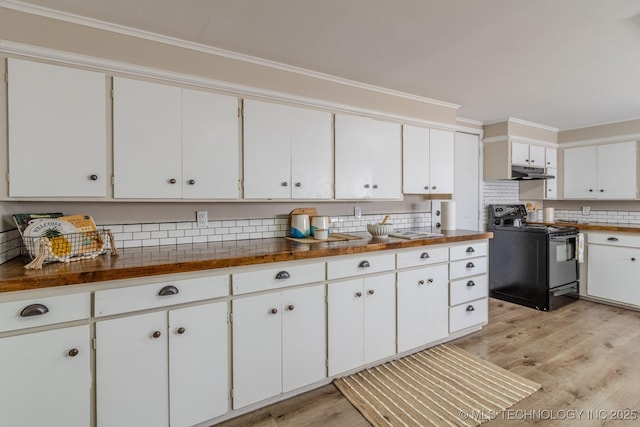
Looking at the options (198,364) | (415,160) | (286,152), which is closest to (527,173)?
(415,160)

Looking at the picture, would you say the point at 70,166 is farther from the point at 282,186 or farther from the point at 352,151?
the point at 352,151

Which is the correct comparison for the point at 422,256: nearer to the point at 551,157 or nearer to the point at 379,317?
the point at 379,317

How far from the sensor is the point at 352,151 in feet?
9.48

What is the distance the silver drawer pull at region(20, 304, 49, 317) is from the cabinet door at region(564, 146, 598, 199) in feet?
19.3

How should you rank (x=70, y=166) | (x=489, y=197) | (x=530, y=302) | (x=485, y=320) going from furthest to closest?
(x=489, y=197), (x=530, y=302), (x=485, y=320), (x=70, y=166)

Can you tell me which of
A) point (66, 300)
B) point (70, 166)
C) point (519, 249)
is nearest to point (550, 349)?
point (519, 249)

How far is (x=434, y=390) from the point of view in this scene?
2.25m

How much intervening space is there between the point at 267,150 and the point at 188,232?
33.7 inches

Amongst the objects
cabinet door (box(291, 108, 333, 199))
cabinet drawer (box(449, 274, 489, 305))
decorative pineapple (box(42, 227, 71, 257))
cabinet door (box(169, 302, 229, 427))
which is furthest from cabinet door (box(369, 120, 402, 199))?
decorative pineapple (box(42, 227, 71, 257))

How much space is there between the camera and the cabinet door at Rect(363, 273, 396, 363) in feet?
8.00

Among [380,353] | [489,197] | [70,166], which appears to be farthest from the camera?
[489,197]

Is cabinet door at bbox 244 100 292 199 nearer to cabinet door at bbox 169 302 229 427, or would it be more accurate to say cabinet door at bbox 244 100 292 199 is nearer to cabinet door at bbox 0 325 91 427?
cabinet door at bbox 169 302 229 427

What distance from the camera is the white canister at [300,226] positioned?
276cm

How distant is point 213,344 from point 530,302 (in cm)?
379
